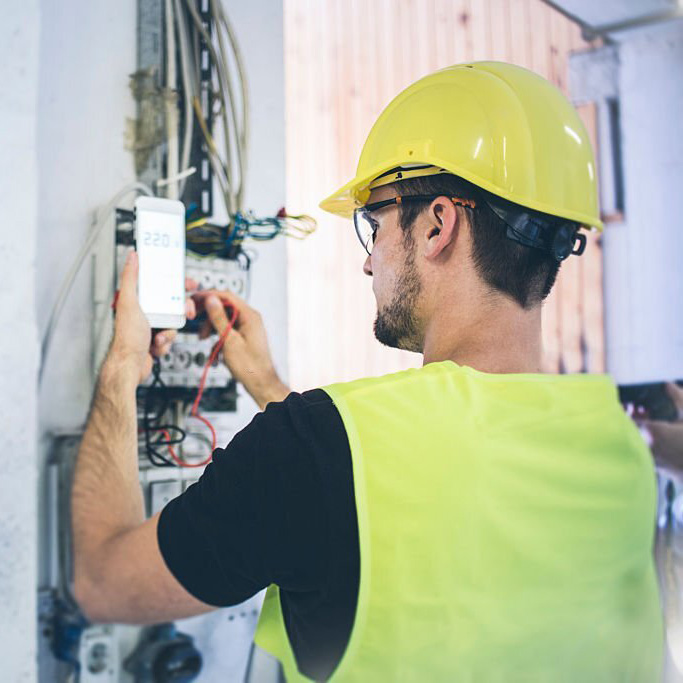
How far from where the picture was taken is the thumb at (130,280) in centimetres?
120

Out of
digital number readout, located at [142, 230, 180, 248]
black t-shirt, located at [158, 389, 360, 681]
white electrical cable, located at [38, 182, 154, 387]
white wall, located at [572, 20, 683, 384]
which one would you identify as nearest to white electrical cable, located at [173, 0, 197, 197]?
white electrical cable, located at [38, 182, 154, 387]

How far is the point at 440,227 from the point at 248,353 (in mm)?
529

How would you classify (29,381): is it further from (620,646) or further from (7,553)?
(620,646)

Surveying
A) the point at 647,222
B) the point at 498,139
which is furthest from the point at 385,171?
the point at 647,222

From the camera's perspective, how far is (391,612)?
0.83 meters

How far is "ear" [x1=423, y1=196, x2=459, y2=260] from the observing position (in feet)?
3.34

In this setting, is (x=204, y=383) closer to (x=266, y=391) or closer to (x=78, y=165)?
(x=266, y=391)

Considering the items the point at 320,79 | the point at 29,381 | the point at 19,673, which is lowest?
the point at 19,673

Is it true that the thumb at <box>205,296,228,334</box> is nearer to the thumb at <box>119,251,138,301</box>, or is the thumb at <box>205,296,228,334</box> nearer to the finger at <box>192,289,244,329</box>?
the finger at <box>192,289,244,329</box>

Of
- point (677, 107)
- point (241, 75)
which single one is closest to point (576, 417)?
point (241, 75)

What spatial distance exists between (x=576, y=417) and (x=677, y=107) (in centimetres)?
234

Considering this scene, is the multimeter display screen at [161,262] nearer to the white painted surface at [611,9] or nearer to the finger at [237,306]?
the finger at [237,306]

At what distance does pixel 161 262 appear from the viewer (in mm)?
1258

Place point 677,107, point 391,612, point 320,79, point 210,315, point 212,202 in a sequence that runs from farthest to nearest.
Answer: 1. point 677,107
2. point 320,79
3. point 212,202
4. point 210,315
5. point 391,612
